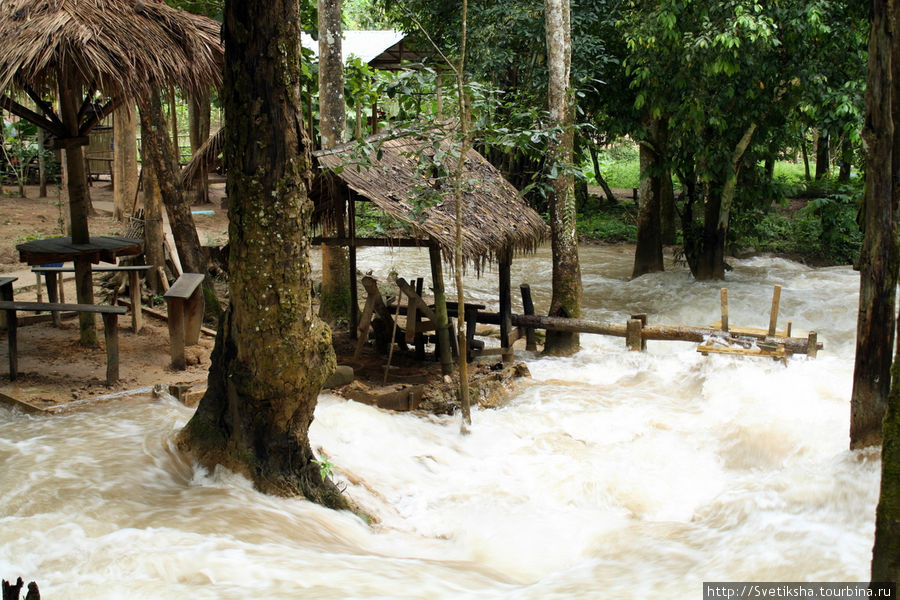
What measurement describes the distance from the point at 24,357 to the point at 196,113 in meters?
11.8

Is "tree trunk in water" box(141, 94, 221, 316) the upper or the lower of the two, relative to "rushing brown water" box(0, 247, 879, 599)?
upper

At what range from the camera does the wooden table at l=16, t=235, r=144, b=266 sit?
7406mm

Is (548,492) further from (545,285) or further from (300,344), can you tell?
(545,285)

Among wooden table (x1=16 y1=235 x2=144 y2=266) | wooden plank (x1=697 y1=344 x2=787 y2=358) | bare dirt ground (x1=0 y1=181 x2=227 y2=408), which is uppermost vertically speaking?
wooden table (x1=16 y1=235 x2=144 y2=266)

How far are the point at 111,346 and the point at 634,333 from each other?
6217mm

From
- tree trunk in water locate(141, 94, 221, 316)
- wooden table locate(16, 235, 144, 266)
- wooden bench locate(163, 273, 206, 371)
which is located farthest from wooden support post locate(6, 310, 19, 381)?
tree trunk in water locate(141, 94, 221, 316)

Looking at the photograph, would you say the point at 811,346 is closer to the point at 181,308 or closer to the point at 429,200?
the point at 429,200

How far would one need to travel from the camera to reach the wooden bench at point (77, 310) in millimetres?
6891

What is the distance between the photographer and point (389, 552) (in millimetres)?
5301

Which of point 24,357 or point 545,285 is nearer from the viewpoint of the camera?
point 24,357

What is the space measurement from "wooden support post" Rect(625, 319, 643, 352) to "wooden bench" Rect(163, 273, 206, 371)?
17.3 feet

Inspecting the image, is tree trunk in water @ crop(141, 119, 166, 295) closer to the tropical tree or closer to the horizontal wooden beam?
the horizontal wooden beam

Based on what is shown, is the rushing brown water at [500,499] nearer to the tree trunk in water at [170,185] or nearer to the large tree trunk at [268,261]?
the large tree trunk at [268,261]

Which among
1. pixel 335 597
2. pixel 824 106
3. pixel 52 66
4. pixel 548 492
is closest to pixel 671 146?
pixel 824 106
